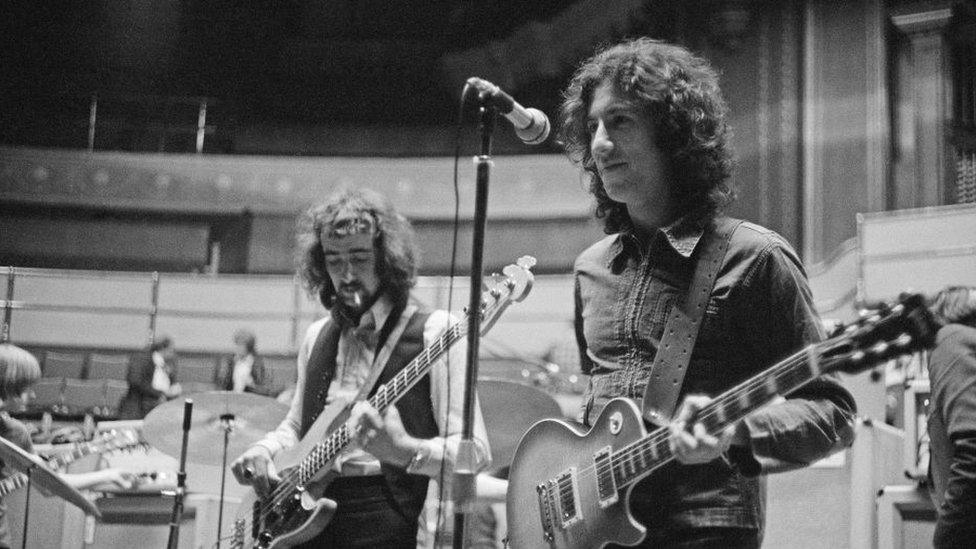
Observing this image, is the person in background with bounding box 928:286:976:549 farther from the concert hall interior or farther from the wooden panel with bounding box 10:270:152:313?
the wooden panel with bounding box 10:270:152:313

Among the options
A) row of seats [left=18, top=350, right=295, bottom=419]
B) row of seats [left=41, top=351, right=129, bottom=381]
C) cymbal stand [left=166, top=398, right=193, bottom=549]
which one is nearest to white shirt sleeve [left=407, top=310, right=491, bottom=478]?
cymbal stand [left=166, top=398, right=193, bottom=549]

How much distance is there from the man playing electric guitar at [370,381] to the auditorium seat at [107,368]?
33.9 ft

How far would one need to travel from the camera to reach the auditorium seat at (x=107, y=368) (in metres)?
12.9

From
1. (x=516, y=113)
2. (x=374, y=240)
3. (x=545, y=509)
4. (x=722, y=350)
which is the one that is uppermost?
(x=516, y=113)

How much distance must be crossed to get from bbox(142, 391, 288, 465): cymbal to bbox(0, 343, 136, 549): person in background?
483 millimetres

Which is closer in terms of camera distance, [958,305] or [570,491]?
[570,491]

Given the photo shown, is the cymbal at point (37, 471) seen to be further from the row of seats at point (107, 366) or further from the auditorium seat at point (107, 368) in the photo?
the auditorium seat at point (107, 368)

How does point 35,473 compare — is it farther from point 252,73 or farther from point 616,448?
point 252,73

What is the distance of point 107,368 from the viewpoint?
42.3 feet

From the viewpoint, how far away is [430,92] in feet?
52.6

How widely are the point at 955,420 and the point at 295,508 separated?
2.25 m

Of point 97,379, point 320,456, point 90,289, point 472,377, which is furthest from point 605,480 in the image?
point 90,289

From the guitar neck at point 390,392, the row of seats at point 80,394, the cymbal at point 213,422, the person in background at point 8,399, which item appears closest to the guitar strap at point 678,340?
the guitar neck at point 390,392

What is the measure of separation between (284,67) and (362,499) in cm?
1436
